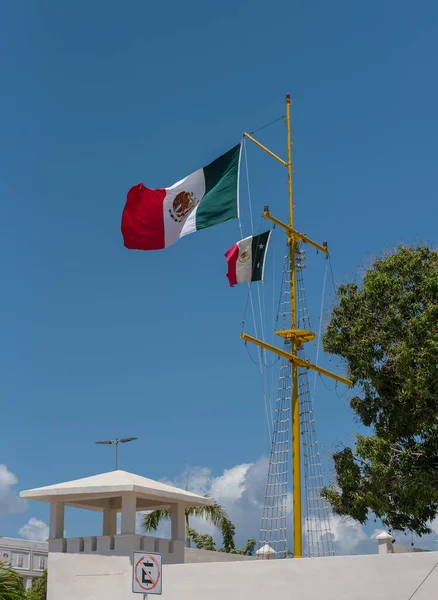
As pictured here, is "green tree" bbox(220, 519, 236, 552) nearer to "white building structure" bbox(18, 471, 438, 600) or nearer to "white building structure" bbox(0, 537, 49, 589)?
"white building structure" bbox(18, 471, 438, 600)

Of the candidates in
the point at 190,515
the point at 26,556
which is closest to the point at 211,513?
the point at 190,515

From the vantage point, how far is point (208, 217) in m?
24.0

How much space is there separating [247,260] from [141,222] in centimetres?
316

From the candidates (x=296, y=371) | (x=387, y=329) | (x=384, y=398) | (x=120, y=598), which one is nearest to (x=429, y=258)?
(x=387, y=329)

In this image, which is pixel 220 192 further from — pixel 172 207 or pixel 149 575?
pixel 149 575

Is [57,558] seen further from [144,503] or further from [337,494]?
[337,494]

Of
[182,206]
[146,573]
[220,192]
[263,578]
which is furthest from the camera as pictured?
[182,206]

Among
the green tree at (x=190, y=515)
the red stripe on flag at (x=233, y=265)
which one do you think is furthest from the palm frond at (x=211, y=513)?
the red stripe on flag at (x=233, y=265)

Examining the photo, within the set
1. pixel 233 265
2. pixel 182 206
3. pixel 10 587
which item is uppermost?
pixel 182 206

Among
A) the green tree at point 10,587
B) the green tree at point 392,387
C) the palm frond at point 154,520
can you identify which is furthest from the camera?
the palm frond at point 154,520

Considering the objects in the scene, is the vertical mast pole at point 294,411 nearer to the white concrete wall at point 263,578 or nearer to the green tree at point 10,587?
the white concrete wall at point 263,578

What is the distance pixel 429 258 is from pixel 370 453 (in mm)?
5474

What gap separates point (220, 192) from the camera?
23844mm

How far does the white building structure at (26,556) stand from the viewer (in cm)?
7175
